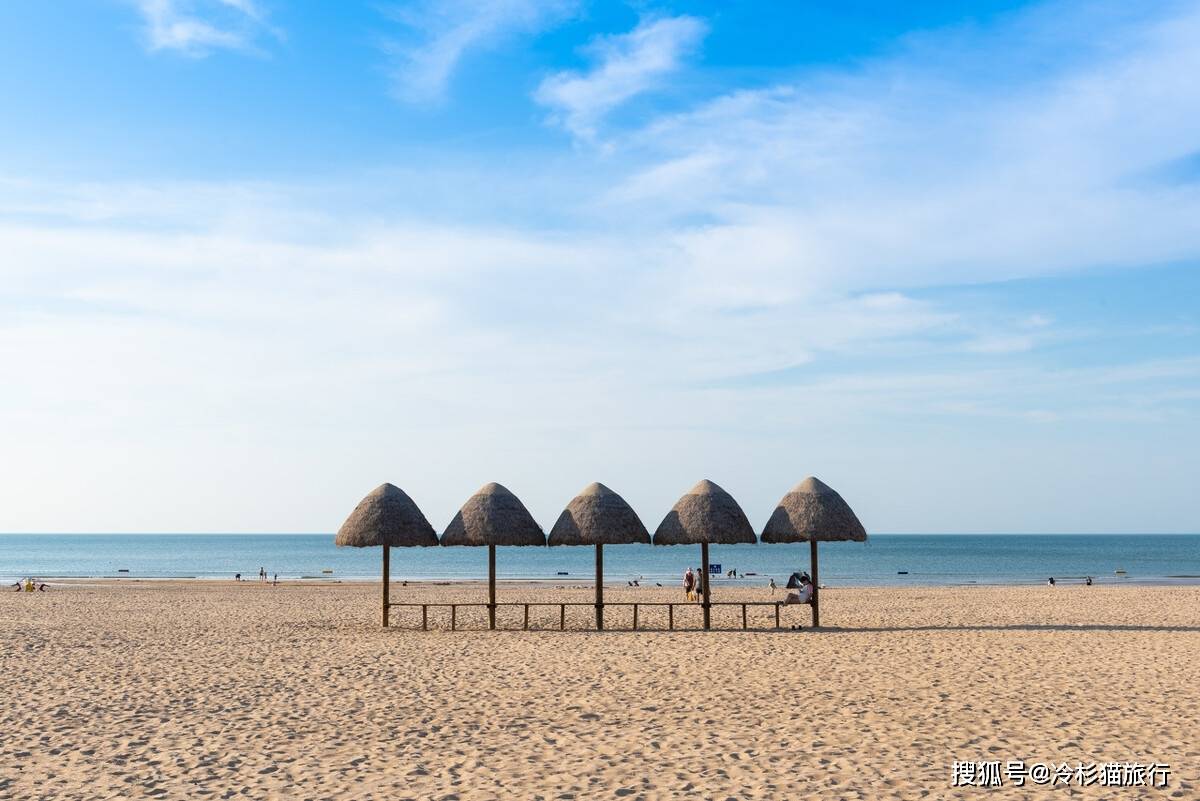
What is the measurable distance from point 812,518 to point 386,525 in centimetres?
853

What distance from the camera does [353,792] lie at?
24.8ft

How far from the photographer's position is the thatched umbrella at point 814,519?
61.4 feet

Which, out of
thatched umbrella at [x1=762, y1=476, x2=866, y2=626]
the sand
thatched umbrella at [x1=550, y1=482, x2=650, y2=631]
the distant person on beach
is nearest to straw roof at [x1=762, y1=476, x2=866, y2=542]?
thatched umbrella at [x1=762, y1=476, x2=866, y2=626]

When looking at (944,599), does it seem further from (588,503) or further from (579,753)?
(579,753)

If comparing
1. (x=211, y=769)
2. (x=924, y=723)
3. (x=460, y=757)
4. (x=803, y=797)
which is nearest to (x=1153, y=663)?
(x=924, y=723)

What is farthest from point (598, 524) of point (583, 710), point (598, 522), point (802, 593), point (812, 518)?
point (583, 710)

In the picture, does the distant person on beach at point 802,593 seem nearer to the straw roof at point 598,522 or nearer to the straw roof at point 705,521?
the straw roof at point 705,521

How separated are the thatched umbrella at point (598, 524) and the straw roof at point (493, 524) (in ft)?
1.95

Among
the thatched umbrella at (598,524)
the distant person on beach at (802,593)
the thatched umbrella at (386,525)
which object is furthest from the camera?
the distant person on beach at (802,593)

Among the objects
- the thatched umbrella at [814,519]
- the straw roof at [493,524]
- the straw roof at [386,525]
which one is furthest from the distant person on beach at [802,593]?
the straw roof at [386,525]

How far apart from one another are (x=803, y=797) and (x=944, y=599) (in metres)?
23.9

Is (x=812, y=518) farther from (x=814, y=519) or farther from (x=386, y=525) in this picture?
(x=386, y=525)

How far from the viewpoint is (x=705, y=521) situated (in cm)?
1877

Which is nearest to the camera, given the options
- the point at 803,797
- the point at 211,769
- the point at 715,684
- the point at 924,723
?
the point at 803,797
